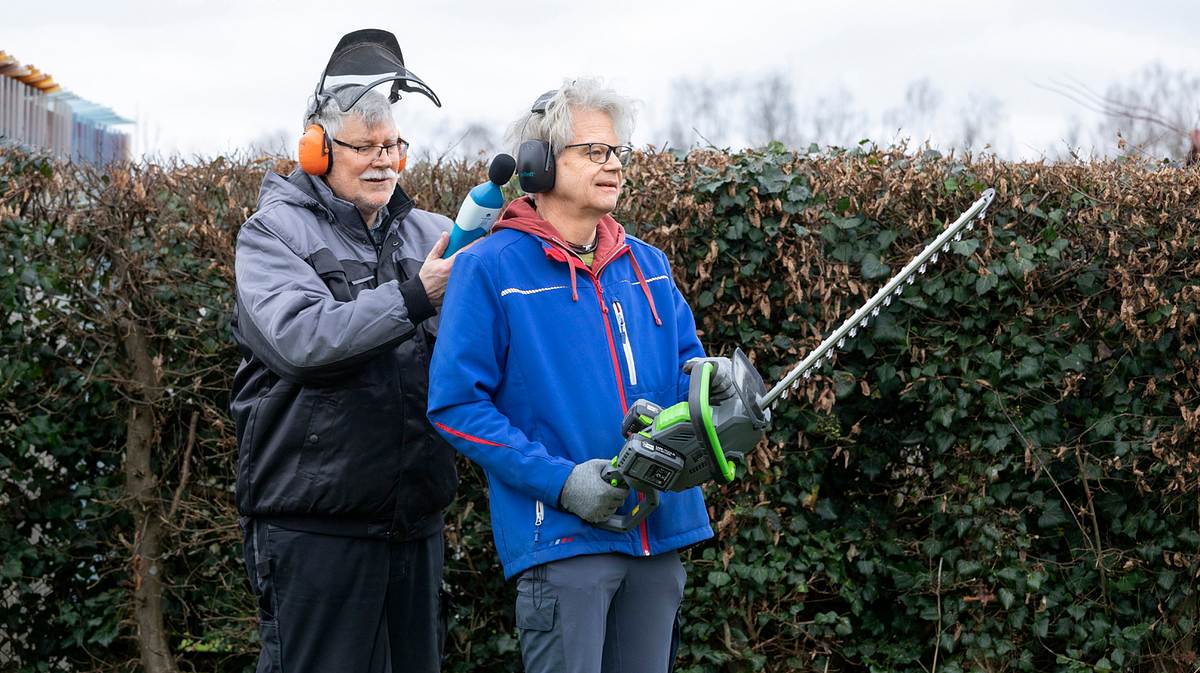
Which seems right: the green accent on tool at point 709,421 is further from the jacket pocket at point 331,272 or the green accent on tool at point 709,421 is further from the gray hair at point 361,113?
the gray hair at point 361,113

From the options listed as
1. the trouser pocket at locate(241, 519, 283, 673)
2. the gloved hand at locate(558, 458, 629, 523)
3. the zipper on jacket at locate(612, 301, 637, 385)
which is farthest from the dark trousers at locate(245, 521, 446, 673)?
the zipper on jacket at locate(612, 301, 637, 385)

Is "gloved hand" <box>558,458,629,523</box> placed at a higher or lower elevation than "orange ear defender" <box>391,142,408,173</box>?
lower

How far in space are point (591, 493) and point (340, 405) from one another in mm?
748

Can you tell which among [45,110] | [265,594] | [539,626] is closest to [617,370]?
[539,626]

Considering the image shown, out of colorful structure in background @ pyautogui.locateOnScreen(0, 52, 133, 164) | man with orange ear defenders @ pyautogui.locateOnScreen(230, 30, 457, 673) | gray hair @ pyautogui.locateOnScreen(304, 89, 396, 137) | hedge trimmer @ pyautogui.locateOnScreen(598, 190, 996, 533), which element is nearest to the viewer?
hedge trimmer @ pyautogui.locateOnScreen(598, 190, 996, 533)

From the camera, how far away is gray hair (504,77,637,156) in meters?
2.89

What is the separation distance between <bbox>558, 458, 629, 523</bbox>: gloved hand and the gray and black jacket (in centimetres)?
57

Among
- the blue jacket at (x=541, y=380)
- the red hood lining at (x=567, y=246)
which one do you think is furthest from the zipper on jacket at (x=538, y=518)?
the red hood lining at (x=567, y=246)

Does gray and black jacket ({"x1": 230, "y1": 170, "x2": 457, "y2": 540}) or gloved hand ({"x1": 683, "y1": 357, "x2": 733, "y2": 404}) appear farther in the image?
gray and black jacket ({"x1": 230, "y1": 170, "x2": 457, "y2": 540})

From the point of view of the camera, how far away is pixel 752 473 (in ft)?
14.4

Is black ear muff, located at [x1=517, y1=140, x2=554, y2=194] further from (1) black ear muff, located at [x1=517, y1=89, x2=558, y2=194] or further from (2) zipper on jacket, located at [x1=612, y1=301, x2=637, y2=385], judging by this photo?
(2) zipper on jacket, located at [x1=612, y1=301, x2=637, y2=385]

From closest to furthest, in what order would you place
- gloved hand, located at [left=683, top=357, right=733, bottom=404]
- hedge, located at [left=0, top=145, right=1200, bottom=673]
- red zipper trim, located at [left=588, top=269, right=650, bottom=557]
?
gloved hand, located at [left=683, top=357, right=733, bottom=404]
red zipper trim, located at [left=588, top=269, right=650, bottom=557]
hedge, located at [left=0, top=145, right=1200, bottom=673]

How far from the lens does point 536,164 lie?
9.41ft

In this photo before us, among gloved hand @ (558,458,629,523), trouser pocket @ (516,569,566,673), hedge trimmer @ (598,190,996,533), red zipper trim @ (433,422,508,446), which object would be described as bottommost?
trouser pocket @ (516,569,566,673)
